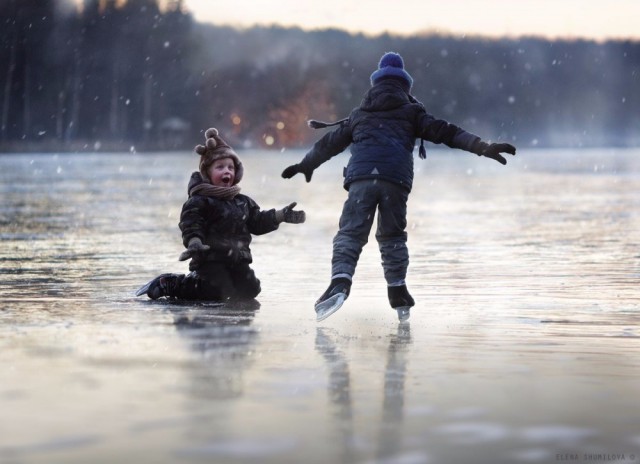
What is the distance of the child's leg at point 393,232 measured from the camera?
26.6 feet

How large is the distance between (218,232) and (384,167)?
4.40 ft

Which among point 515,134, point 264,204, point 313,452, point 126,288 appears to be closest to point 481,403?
point 313,452

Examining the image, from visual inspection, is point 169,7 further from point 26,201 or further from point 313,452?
point 313,452

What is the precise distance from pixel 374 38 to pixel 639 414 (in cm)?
16315

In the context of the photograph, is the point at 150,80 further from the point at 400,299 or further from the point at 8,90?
the point at 400,299

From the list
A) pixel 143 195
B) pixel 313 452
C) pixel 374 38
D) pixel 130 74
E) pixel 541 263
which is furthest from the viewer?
pixel 374 38

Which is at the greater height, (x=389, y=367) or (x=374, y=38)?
(x=374, y=38)

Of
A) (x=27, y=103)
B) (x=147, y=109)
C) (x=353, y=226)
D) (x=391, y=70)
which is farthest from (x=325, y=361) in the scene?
(x=147, y=109)

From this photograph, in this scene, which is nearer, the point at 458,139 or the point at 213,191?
the point at 458,139

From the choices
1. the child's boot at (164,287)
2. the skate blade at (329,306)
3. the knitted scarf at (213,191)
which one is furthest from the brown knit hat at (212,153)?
the skate blade at (329,306)

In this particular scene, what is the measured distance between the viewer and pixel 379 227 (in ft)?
27.0

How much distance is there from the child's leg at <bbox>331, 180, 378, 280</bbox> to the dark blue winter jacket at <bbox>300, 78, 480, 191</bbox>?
0.08 metres

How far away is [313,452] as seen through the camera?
4227 mm

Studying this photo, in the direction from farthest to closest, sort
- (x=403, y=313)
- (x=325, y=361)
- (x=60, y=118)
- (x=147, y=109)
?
(x=147, y=109) → (x=60, y=118) → (x=403, y=313) → (x=325, y=361)
